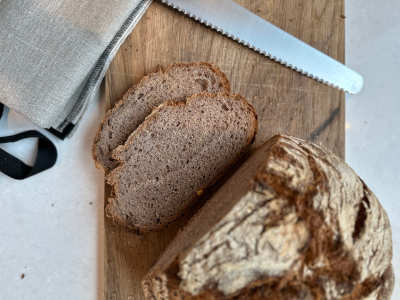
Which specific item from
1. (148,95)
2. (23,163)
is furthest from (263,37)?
(23,163)

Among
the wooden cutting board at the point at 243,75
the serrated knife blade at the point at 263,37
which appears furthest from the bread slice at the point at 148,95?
the serrated knife blade at the point at 263,37

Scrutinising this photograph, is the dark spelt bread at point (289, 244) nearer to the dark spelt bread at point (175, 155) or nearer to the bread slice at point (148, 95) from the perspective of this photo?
the dark spelt bread at point (175, 155)

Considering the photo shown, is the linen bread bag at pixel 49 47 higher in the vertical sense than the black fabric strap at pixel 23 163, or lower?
higher

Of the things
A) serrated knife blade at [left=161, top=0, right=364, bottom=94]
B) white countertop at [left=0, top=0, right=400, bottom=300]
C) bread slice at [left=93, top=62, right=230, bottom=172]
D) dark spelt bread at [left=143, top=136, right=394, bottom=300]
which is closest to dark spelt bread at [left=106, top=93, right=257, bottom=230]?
bread slice at [left=93, top=62, right=230, bottom=172]

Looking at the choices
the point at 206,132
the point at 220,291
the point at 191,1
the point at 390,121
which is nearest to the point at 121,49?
the point at 191,1

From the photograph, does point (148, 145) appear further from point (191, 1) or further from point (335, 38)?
point (335, 38)

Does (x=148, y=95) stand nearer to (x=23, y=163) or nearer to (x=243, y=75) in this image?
(x=243, y=75)
